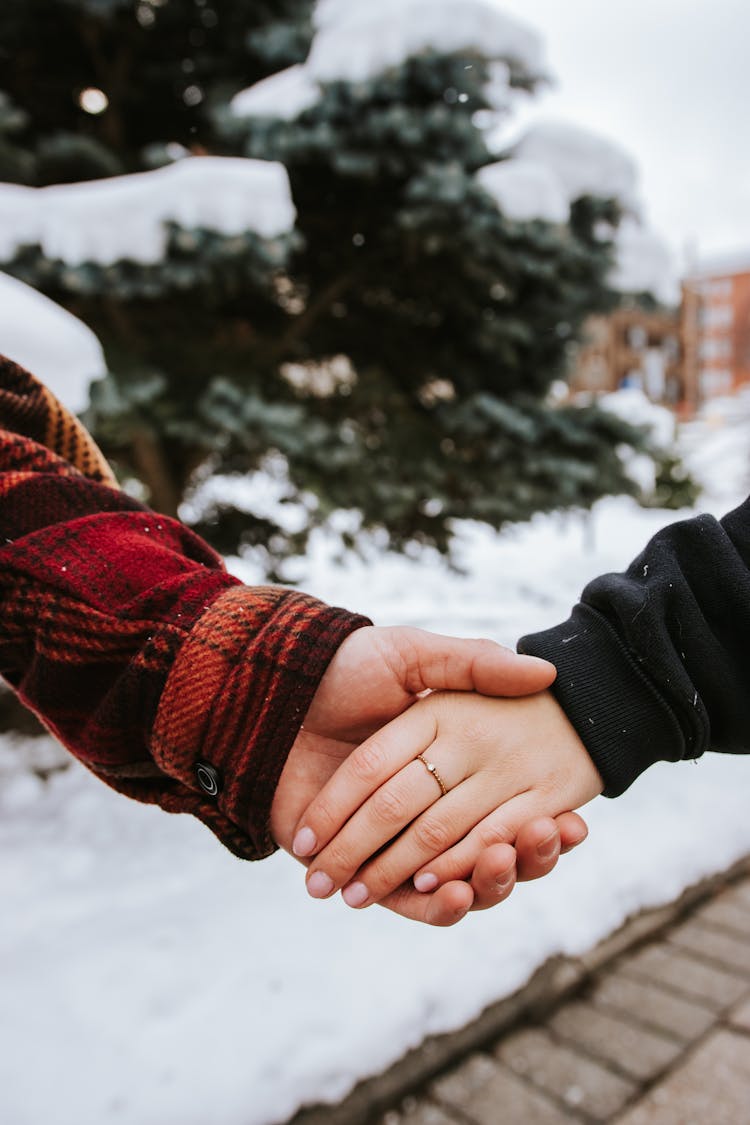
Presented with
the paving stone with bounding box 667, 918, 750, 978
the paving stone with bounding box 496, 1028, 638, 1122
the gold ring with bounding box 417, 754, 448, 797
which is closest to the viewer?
the gold ring with bounding box 417, 754, 448, 797

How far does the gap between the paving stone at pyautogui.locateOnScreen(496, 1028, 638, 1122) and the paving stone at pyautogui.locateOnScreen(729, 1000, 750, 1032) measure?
0.39 m

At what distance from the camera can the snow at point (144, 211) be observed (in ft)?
8.68

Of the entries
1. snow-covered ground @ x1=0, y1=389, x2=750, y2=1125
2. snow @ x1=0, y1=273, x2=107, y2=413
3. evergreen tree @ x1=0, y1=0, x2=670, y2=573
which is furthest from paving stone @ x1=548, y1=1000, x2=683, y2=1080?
snow @ x1=0, y1=273, x2=107, y2=413

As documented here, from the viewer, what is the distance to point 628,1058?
2.17 metres

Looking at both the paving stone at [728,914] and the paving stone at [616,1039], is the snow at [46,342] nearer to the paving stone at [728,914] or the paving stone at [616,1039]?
the paving stone at [616,1039]

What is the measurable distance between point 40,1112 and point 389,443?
2.47 metres

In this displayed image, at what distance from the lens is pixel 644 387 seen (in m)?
30.6

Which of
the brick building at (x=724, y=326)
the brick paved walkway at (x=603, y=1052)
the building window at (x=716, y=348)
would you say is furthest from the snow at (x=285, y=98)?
the building window at (x=716, y=348)

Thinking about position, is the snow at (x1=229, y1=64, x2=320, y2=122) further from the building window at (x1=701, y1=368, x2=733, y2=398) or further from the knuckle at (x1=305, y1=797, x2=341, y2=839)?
the building window at (x1=701, y1=368, x2=733, y2=398)

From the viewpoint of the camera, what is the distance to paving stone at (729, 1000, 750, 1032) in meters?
2.28

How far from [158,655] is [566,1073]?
1.58 meters

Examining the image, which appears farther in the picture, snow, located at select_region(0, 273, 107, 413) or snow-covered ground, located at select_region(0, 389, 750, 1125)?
snow, located at select_region(0, 273, 107, 413)

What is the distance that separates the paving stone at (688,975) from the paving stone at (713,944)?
0.12ft

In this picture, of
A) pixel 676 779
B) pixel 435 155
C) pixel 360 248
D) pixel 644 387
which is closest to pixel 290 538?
pixel 360 248
